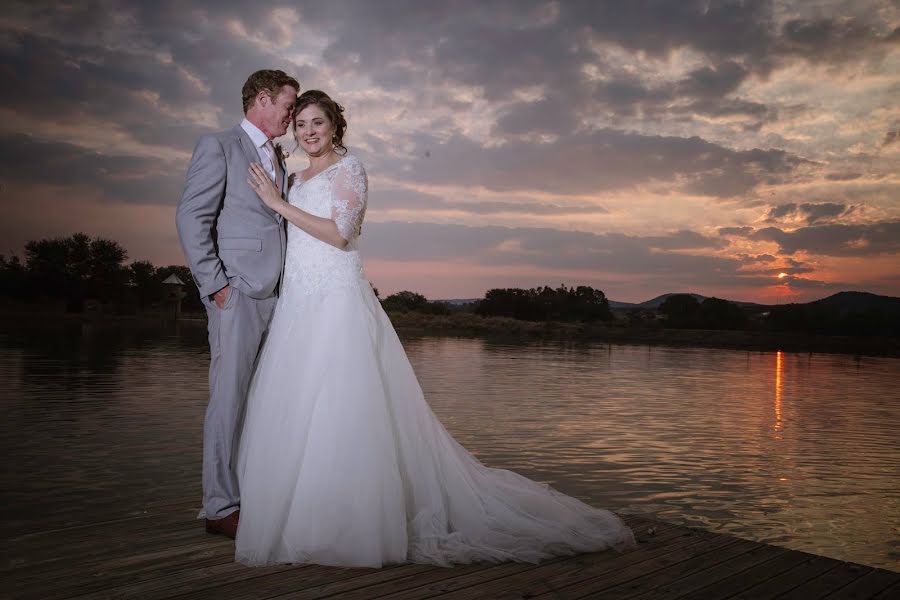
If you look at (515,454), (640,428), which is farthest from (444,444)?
(640,428)

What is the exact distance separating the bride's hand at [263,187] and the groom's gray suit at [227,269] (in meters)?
0.06

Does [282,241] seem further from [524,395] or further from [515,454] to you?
[524,395]

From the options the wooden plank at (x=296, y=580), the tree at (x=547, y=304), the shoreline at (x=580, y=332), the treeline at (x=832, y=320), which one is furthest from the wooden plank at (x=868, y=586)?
the tree at (x=547, y=304)

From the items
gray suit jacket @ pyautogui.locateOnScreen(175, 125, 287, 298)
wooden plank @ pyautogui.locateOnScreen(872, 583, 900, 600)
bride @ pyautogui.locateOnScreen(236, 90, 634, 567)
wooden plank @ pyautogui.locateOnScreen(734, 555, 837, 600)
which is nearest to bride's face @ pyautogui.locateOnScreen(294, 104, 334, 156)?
bride @ pyautogui.locateOnScreen(236, 90, 634, 567)

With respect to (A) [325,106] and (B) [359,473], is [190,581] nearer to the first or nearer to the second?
(B) [359,473]

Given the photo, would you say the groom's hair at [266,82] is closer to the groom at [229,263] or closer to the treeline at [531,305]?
the groom at [229,263]

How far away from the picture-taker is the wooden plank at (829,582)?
289cm

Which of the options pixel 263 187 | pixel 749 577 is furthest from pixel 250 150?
pixel 749 577

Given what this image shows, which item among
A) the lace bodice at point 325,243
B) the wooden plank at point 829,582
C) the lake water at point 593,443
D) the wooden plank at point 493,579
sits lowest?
the lake water at point 593,443

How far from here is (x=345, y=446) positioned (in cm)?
314

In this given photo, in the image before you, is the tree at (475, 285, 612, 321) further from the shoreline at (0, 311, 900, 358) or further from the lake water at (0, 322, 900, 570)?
the lake water at (0, 322, 900, 570)

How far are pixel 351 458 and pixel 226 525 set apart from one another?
69 cm

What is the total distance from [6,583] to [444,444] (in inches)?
75.0

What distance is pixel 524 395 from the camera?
41.0 ft
